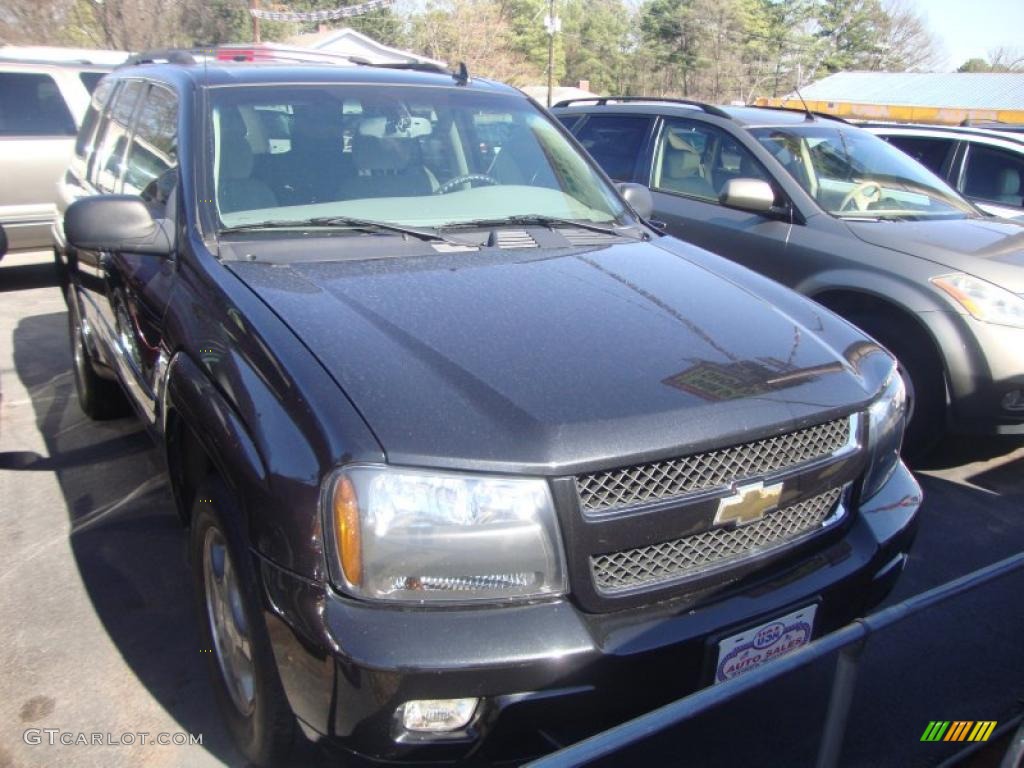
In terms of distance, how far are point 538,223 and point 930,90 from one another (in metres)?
33.4

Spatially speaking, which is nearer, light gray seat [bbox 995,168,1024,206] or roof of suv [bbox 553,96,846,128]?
roof of suv [bbox 553,96,846,128]

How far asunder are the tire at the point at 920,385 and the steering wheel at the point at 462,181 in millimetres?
2226

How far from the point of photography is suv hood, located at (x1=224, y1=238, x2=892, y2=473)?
6.49 ft

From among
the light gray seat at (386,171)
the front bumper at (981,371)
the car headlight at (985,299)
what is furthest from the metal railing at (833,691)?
the car headlight at (985,299)

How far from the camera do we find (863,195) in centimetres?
542

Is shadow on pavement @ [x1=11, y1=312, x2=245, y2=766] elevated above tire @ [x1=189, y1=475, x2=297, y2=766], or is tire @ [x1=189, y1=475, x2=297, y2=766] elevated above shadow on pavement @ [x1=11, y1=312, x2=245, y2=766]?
tire @ [x1=189, y1=475, x2=297, y2=766]

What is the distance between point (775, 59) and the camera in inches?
2461

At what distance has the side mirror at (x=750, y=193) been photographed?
514cm

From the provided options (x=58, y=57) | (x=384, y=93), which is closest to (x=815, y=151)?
(x=384, y=93)

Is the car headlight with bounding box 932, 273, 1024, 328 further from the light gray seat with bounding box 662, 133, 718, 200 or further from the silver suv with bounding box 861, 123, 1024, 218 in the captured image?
the silver suv with bounding box 861, 123, 1024, 218

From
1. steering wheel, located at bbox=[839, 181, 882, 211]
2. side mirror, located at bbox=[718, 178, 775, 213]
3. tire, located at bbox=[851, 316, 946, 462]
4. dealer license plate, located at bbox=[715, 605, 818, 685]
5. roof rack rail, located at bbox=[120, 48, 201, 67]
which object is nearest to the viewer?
dealer license plate, located at bbox=[715, 605, 818, 685]

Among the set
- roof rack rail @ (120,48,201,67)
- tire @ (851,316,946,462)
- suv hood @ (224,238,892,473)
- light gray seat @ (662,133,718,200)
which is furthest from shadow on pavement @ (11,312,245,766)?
light gray seat @ (662,133,718,200)

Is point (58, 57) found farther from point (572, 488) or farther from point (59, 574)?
point (572, 488)

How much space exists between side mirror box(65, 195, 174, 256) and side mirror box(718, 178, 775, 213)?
10.8ft
